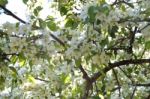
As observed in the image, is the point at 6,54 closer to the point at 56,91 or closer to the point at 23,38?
the point at 23,38

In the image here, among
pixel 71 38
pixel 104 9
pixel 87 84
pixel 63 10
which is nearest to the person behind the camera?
pixel 104 9

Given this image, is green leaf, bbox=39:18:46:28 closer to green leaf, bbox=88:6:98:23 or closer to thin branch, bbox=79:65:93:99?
green leaf, bbox=88:6:98:23

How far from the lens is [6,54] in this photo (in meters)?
2.85

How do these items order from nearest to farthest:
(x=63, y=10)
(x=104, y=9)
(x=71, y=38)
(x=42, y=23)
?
(x=104, y=9) < (x=42, y=23) < (x=71, y=38) < (x=63, y=10)

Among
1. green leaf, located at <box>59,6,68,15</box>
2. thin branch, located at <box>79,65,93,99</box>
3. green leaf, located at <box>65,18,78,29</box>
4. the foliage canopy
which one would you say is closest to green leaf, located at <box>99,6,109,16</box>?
the foliage canopy

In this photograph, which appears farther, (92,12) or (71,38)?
(71,38)

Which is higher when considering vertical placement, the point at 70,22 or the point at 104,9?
the point at 70,22

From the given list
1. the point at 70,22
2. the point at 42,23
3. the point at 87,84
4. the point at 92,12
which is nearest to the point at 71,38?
the point at 70,22

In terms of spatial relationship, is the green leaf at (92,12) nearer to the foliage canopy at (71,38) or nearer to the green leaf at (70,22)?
the foliage canopy at (71,38)

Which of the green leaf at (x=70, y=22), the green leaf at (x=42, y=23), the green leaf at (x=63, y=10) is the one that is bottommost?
the green leaf at (x=42, y=23)

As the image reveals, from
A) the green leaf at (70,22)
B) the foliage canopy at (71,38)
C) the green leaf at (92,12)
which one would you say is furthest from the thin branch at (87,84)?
the green leaf at (92,12)

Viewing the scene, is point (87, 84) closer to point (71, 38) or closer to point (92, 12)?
point (71, 38)

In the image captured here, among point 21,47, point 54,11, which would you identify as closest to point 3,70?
point 21,47

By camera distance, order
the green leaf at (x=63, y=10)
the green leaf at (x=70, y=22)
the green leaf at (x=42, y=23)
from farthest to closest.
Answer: the green leaf at (x=63, y=10)
the green leaf at (x=70, y=22)
the green leaf at (x=42, y=23)
